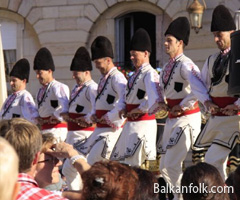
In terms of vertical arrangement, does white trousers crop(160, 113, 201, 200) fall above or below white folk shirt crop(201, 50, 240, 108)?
below

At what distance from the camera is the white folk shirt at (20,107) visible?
12641 millimetres

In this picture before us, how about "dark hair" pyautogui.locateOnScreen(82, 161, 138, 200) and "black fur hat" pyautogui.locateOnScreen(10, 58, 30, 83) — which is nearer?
"dark hair" pyautogui.locateOnScreen(82, 161, 138, 200)

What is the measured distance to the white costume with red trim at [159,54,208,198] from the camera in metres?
9.55

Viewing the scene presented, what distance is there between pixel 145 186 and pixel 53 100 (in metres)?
7.31

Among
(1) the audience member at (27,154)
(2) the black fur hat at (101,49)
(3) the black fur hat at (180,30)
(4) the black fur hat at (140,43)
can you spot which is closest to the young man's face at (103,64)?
(2) the black fur hat at (101,49)

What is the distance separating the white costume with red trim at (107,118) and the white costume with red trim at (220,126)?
5.90 feet

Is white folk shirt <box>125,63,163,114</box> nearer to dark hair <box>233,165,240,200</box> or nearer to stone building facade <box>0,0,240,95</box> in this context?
dark hair <box>233,165,240,200</box>

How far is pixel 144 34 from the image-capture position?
1088 centimetres

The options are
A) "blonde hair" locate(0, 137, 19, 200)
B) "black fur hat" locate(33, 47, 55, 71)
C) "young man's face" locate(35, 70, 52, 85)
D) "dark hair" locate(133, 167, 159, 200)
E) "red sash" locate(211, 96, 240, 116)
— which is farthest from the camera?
"black fur hat" locate(33, 47, 55, 71)

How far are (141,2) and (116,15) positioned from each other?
736mm

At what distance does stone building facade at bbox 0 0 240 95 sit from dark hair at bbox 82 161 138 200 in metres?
13.9

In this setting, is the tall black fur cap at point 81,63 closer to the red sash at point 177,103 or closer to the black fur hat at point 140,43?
the black fur hat at point 140,43

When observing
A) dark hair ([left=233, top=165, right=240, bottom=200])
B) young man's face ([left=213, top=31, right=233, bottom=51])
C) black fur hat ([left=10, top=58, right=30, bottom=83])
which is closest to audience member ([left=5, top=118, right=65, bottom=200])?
dark hair ([left=233, top=165, right=240, bottom=200])

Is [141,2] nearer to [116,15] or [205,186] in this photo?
[116,15]
